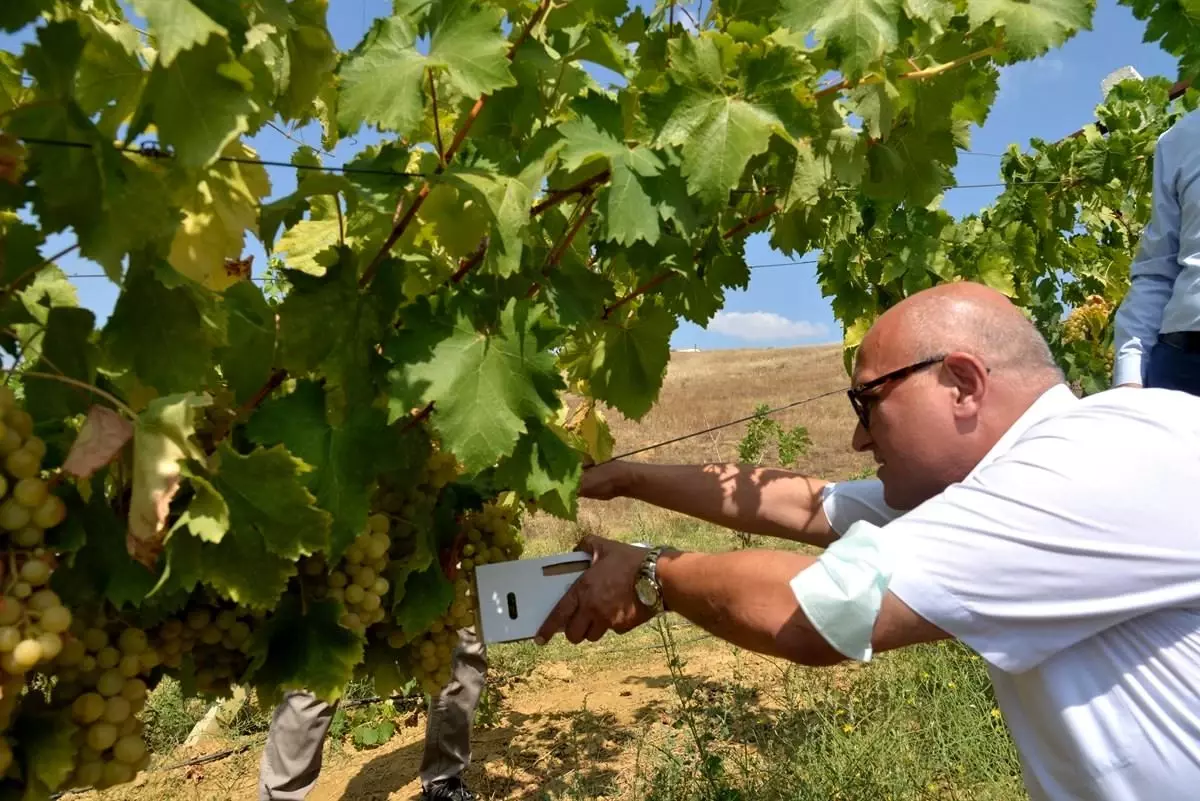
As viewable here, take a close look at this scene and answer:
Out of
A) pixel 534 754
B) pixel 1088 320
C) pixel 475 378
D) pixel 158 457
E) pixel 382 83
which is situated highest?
pixel 1088 320

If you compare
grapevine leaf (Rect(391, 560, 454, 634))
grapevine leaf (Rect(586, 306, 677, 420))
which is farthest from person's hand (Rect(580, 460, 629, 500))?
grapevine leaf (Rect(391, 560, 454, 634))

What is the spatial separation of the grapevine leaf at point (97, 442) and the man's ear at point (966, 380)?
55.3 inches

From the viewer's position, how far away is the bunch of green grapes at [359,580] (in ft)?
4.69

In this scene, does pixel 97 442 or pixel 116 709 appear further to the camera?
pixel 116 709

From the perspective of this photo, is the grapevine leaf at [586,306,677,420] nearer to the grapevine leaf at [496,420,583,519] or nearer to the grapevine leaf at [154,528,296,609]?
the grapevine leaf at [496,420,583,519]

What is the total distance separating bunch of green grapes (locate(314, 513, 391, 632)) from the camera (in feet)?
4.69

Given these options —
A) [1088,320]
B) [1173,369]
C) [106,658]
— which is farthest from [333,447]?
[1088,320]

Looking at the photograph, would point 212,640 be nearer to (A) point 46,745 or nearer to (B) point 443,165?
(A) point 46,745

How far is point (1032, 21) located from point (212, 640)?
5.50 feet

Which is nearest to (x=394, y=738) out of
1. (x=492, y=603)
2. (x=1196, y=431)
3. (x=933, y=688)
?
(x=933, y=688)

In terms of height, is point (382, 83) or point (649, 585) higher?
point (382, 83)

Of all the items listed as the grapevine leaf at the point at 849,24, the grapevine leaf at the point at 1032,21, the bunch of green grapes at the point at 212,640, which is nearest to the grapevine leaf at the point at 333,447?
the bunch of green grapes at the point at 212,640

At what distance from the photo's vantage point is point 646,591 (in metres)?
1.78

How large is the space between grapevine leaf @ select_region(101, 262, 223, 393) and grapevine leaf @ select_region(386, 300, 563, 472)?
0.29 m
